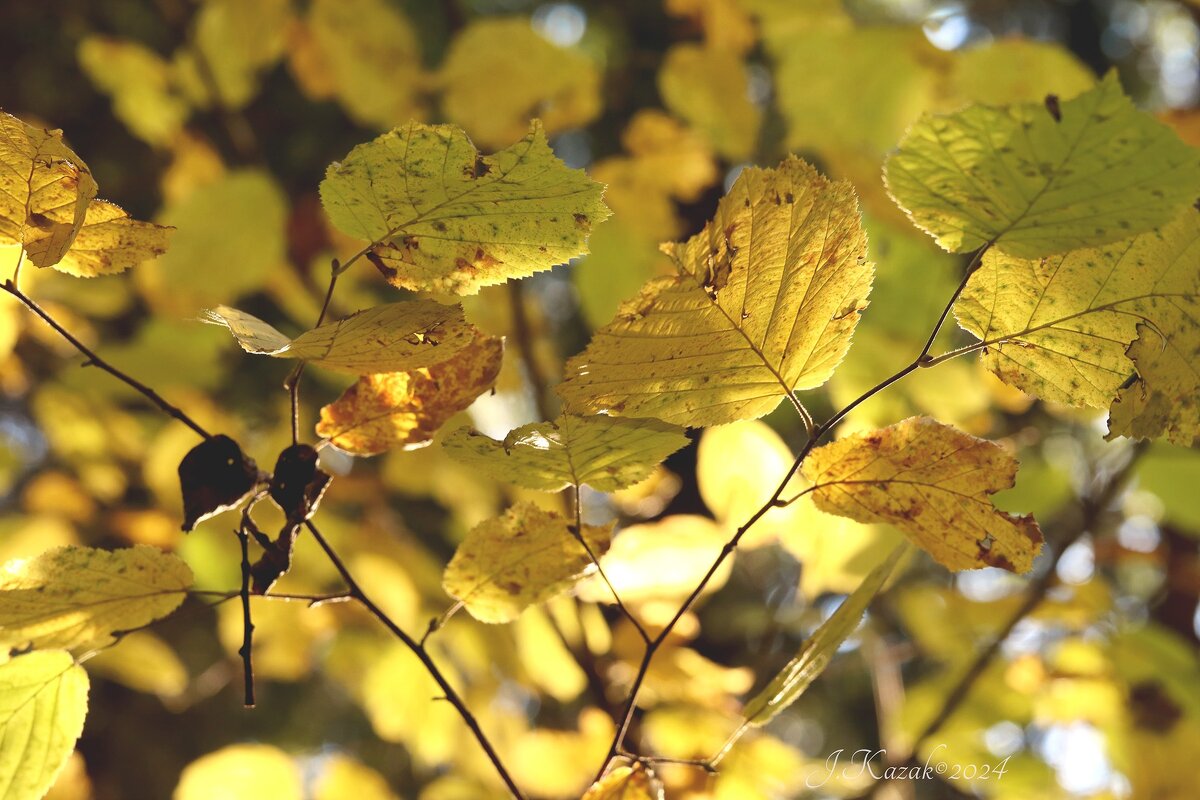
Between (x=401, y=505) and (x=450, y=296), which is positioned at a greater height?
(x=450, y=296)

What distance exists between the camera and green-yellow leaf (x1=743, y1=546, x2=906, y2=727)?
43cm

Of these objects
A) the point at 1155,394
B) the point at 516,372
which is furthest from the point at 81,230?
the point at 516,372

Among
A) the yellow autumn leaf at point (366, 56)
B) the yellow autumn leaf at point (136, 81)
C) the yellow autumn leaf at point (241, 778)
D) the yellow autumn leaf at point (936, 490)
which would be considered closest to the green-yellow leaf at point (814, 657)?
the yellow autumn leaf at point (936, 490)

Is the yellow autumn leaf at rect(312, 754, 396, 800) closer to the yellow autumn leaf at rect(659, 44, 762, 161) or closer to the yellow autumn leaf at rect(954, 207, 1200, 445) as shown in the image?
the yellow autumn leaf at rect(659, 44, 762, 161)

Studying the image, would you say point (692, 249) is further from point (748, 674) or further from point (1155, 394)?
point (748, 674)

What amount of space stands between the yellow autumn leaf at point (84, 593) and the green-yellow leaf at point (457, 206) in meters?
0.19

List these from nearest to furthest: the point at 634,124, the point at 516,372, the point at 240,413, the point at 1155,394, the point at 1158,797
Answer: the point at 1155,394 < the point at 1158,797 < the point at 516,372 < the point at 634,124 < the point at 240,413

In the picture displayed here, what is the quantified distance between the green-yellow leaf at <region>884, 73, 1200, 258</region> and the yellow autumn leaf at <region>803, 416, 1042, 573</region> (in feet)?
0.31

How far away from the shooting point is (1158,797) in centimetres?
109

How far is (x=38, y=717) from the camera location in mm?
450

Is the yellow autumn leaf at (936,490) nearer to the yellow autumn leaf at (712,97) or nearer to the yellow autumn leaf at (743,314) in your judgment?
the yellow autumn leaf at (743,314)

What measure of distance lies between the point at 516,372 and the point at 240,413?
1.04m

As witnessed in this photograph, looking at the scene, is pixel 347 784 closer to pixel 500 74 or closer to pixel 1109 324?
pixel 500 74

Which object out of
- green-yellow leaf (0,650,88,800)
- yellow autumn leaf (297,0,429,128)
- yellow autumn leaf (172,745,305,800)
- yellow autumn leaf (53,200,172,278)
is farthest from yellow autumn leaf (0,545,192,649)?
yellow autumn leaf (297,0,429,128)
